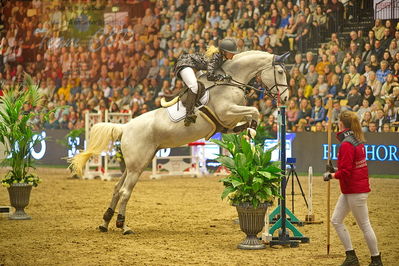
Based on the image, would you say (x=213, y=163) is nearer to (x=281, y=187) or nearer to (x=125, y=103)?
(x=125, y=103)

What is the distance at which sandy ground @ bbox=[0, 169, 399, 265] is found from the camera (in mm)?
6602

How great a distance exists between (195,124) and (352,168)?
3350 millimetres

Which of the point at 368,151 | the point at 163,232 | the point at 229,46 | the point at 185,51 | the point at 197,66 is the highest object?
the point at 185,51

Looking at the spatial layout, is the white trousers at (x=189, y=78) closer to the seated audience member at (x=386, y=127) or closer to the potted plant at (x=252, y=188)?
the potted plant at (x=252, y=188)

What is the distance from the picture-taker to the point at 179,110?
28.7 ft

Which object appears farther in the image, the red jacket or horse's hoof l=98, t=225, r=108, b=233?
horse's hoof l=98, t=225, r=108, b=233

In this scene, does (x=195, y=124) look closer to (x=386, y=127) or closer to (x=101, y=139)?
(x=101, y=139)

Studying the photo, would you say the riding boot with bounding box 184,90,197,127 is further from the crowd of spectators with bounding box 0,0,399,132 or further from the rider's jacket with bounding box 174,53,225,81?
the crowd of spectators with bounding box 0,0,399,132

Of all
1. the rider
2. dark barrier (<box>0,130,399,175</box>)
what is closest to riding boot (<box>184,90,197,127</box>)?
the rider

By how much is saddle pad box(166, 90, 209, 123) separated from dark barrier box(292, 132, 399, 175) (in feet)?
25.7

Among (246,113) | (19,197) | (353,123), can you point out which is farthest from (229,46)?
(19,197)

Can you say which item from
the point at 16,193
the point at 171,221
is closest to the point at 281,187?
the point at 171,221

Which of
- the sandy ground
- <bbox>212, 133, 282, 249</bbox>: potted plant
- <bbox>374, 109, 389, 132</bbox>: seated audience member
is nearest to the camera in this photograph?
the sandy ground

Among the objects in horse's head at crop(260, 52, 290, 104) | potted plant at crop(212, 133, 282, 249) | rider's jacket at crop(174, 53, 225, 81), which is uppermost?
rider's jacket at crop(174, 53, 225, 81)
